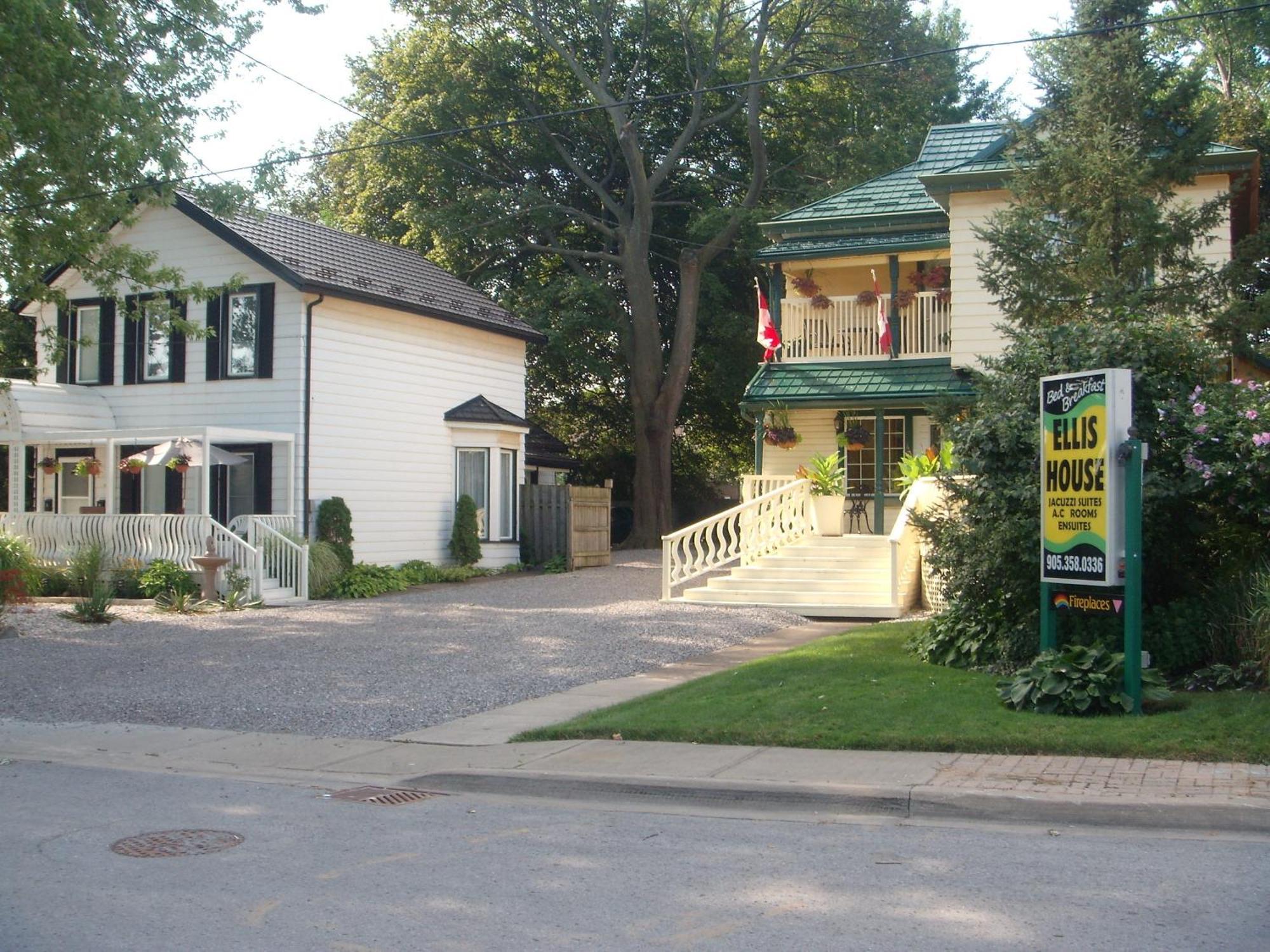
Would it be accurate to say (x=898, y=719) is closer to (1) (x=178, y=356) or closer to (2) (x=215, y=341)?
(2) (x=215, y=341)

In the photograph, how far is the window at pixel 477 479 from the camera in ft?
88.3

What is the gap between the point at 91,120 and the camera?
16.8m

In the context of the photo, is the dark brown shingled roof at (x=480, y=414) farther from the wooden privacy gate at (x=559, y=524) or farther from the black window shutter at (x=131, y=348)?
the black window shutter at (x=131, y=348)

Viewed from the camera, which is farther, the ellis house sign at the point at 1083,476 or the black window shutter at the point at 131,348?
the black window shutter at the point at 131,348

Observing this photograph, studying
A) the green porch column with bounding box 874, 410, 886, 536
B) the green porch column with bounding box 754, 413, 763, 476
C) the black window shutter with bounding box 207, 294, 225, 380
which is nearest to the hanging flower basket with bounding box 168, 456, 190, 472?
the black window shutter with bounding box 207, 294, 225, 380

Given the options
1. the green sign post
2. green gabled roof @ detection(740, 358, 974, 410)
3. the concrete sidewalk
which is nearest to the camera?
the concrete sidewalk

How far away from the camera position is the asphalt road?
5.26 metres

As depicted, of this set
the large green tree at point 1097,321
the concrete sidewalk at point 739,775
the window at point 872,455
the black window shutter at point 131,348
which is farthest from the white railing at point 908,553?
the black window shutter at point 131,348

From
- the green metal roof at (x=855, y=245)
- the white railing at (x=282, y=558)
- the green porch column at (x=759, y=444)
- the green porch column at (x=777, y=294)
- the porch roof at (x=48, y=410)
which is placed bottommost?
the white railing at (x=282, y=558)

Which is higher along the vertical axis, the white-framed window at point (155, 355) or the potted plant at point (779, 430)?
the white-framed window at point (155, 355)

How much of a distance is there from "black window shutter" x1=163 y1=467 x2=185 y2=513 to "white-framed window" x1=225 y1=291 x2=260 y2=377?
221 cm

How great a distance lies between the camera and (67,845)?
22.8 feet

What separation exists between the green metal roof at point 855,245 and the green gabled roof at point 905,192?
303 millimetres

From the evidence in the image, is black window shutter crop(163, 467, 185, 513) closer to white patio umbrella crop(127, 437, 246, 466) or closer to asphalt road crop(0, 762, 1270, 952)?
white patio umbrella crop(127, 437, 246, 466)
